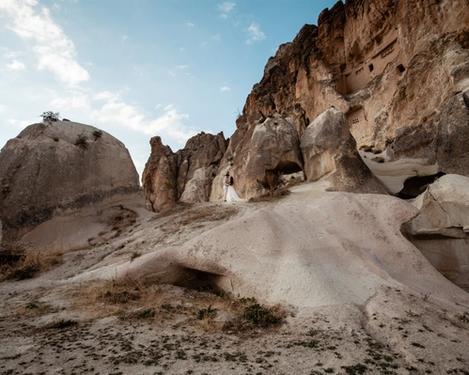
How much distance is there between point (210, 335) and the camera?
3.48 meters

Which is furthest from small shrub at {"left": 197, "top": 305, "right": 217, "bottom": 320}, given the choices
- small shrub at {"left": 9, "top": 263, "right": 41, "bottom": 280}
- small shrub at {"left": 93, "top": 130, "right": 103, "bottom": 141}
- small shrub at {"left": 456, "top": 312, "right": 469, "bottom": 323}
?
small shrub at {"left": 93, "top": 130, "right": 103, "bottom": 141}

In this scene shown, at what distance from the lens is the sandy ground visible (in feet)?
8.87

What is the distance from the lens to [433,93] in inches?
455

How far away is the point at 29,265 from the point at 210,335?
4787 mm

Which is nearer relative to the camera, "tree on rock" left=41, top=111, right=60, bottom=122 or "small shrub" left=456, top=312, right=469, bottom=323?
"small shrub" left=456, top=312, right=469, bottom=323

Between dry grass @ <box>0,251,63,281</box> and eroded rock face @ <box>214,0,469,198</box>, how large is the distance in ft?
17.1

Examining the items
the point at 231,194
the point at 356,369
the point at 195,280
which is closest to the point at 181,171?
the point at 231,194

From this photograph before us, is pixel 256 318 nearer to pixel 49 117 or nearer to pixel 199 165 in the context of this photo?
pixel 49 117

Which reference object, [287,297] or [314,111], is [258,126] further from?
[314,111]

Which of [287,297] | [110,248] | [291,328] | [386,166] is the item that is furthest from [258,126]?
[291,328]

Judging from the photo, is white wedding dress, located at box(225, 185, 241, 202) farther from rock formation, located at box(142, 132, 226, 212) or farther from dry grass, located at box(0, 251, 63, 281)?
rock formation, located at box(142, 132, 226, 212)

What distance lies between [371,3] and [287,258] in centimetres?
2216

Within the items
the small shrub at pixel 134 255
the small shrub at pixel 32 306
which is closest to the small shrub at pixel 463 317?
the small shrub at pixel 134 255

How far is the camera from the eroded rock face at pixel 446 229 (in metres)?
6.18
